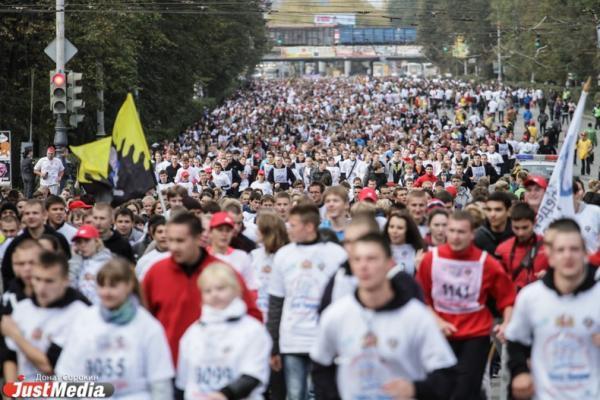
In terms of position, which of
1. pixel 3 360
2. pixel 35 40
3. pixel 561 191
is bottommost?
pixel 3 360

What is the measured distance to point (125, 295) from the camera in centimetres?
758

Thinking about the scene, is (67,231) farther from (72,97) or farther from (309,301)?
(72,97)

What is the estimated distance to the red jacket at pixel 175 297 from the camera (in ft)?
28.9

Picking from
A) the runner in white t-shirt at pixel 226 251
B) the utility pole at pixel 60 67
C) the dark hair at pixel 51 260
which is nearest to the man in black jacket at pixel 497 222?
the runner in white t-shirt at pixel 226 251

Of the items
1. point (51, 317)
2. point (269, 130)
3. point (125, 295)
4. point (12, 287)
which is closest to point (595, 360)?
point (125, 295)

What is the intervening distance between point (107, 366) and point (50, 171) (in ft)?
74.1

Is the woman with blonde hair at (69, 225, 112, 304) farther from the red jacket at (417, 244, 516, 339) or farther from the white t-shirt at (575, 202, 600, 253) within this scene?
the white t-shirt at (575, 202, 600, 253)

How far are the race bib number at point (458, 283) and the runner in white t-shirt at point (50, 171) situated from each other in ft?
67.6

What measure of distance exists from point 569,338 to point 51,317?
2899 mm

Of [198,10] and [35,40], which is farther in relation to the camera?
[198,10]

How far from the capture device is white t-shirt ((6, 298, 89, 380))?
847cm

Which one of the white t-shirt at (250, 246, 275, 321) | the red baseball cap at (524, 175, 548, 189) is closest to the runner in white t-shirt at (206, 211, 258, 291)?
the white t-shirt at (250, 246, 275, 321)

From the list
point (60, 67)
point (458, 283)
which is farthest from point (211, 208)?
point (60, 67)

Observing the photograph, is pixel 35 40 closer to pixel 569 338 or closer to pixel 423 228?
pixel 423 228
